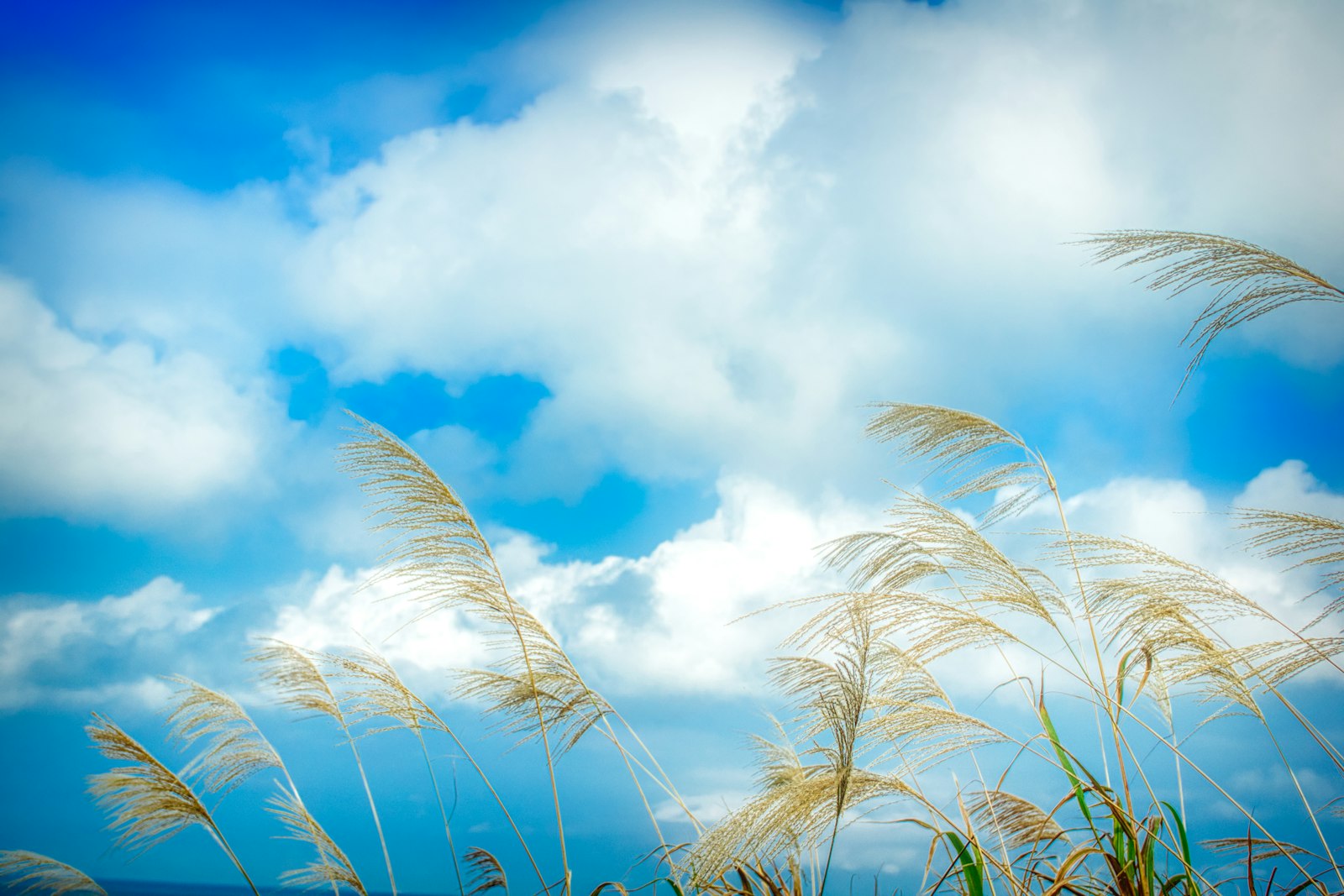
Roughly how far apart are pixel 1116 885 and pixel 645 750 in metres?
1.57

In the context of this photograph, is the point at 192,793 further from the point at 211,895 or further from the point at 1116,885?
the point at 211,895

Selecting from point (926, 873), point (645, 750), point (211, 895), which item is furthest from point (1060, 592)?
point (211, 895)

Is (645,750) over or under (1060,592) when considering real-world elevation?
under

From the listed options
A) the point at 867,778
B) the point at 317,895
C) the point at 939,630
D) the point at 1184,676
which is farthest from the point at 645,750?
the point at 317,895

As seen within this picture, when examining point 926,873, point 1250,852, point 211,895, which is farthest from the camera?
point 211,895

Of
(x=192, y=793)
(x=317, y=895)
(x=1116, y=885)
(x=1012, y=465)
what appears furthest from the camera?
(x=317, y=895)

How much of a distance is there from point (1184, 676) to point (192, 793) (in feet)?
13.6

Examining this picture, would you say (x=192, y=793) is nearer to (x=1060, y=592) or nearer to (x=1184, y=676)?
(x=1060, y=592)

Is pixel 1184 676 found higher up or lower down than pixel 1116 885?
higher up

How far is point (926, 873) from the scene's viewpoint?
107 inches

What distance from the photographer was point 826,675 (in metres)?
2.13

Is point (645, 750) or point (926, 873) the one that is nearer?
point (926, 873)

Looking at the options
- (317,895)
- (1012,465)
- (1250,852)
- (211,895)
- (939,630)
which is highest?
(1012,465)

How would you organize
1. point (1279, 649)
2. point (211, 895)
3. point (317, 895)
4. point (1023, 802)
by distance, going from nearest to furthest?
Result: point (1279, 649)
point (1023, 802)
point (317, 895)
point (211, 895)
